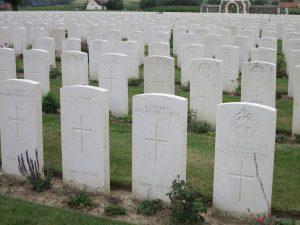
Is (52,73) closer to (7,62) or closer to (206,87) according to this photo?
(7,62)

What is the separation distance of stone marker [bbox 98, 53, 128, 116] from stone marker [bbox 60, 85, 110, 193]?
3.19m

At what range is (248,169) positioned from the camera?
17.9 feet

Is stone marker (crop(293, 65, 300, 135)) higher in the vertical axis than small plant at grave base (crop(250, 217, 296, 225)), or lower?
higher

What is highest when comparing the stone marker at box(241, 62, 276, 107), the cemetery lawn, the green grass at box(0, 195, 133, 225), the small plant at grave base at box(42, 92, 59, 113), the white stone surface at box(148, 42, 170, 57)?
the white stone surface at box(148, 42, 170, 57)

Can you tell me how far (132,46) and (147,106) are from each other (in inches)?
266

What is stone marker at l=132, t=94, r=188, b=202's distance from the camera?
5.70 m

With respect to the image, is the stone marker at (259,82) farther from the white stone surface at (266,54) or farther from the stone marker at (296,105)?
the white stone surface at (266,54)

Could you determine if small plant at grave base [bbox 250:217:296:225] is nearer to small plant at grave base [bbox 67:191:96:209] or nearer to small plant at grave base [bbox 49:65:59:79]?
small plant at grave base [bbox 67:191:96:209]

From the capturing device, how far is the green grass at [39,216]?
548 cm

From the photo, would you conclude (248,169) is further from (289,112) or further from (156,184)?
(289,112)

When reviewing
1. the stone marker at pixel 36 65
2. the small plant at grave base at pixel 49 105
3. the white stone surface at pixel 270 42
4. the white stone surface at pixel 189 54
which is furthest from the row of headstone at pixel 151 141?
the white stone surface at pixel 270 42

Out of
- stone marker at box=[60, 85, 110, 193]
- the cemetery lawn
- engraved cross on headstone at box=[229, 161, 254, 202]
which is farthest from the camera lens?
the cemetery lawn

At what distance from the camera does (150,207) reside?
580cm

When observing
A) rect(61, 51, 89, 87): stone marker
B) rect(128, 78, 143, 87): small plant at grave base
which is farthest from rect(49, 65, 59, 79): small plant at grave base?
rect(61, 51, 89, 87): stone marker
